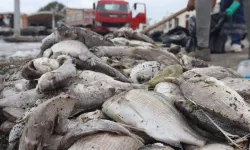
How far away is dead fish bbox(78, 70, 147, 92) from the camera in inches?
137

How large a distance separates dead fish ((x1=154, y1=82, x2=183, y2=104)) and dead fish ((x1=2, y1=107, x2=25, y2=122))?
1.21 m

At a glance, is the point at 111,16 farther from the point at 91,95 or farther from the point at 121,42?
the point at 91,95

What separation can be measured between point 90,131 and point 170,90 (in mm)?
1104

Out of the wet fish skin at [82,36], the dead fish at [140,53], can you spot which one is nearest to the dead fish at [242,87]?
the dead fish at [140,53]

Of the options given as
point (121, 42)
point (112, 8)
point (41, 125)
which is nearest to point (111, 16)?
point (112, 8)

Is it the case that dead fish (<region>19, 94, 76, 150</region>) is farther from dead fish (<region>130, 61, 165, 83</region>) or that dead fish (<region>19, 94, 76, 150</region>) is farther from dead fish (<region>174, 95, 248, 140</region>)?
dead fish (<region>130, 61, 165, 83</region>)

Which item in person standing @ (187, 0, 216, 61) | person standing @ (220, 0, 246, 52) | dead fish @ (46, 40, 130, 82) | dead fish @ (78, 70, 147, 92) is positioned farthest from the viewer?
person standing @ (220, 0, 246, 52)

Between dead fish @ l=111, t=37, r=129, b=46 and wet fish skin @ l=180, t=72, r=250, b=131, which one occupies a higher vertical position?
dead fish @ l=111, t=37, r=129, b=46

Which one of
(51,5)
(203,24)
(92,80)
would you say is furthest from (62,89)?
(51,5)

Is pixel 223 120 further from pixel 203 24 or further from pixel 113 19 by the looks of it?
pixel 113 19

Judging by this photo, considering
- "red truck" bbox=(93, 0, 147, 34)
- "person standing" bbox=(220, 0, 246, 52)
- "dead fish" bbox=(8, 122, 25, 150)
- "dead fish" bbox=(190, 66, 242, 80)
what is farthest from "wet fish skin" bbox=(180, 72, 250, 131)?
"red truck" bbox=(93, 0, 147, 34)

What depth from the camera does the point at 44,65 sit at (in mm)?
3945

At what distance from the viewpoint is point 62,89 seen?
11.4 feet

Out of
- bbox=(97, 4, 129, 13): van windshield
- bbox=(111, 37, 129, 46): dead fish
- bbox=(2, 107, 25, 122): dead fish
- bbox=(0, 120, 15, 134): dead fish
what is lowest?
bbox=(0, 120, 15, 134): dead fish
